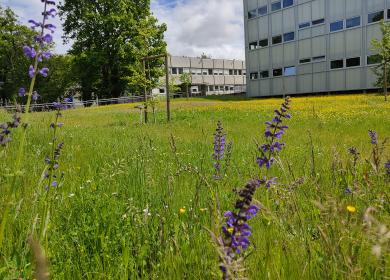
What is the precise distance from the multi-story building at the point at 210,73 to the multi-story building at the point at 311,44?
37407mm

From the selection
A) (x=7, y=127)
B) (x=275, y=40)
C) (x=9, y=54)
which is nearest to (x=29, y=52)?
(x=7, y=127)

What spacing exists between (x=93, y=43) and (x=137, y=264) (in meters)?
53.4

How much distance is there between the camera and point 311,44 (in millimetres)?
46406

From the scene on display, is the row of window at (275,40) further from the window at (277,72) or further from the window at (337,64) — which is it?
the window at (337,64)

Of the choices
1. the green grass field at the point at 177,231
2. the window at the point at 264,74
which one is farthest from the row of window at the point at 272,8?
the green grass field at the point at 177,231

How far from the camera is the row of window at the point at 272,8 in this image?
48.1 meters

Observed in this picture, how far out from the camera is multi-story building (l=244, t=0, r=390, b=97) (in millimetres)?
41744

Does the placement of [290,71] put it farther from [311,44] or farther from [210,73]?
[210,73]

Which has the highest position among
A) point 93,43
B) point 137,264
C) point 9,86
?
point 93,43

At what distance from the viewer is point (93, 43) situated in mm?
51781

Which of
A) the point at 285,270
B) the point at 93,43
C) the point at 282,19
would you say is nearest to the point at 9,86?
the point at 93,43

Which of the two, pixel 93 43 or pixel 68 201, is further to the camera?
pixel 93 43

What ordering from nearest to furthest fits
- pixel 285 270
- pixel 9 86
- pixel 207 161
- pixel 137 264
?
1. pixel 285 270
2. pixel 137 264
3. pixel 207 161
4. pixel 9 86

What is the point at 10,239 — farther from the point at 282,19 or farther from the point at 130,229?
the point at 282,19
